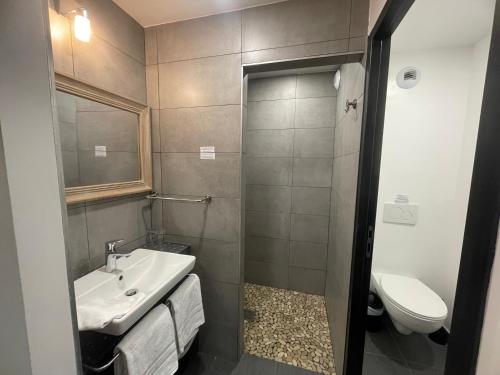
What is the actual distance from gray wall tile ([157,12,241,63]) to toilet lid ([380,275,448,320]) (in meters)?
2.07

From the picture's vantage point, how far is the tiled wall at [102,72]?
41.3 inches

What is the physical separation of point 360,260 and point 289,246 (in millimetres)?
1211

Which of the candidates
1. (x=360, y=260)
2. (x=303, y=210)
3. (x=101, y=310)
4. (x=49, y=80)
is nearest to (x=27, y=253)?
(x=49, y=80)

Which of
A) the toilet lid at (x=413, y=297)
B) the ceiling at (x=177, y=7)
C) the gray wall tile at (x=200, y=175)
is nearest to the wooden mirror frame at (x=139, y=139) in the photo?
the gray wall tile at (x=200, y=175)

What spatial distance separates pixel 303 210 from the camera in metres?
2.28

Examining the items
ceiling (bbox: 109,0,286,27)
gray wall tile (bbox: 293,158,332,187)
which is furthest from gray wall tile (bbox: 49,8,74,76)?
→ gray wall tile (bbox: 293,158,332,187)

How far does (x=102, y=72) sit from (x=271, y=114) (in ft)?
4.95

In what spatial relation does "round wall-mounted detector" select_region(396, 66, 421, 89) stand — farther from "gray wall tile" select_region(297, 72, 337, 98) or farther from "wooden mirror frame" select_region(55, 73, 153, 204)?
"wooden mirror frame" select_region(55, 73, 153, 204)

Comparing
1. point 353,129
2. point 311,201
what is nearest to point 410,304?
point 311,201

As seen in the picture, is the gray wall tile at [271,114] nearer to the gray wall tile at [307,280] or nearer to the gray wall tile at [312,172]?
the gray wall tile at [312,172]

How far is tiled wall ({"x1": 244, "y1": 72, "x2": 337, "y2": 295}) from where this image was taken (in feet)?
7.07

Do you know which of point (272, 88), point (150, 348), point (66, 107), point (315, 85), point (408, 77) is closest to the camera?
point (150, 348)

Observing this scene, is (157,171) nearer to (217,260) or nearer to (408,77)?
(217,260)

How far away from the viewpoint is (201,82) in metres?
1.42
